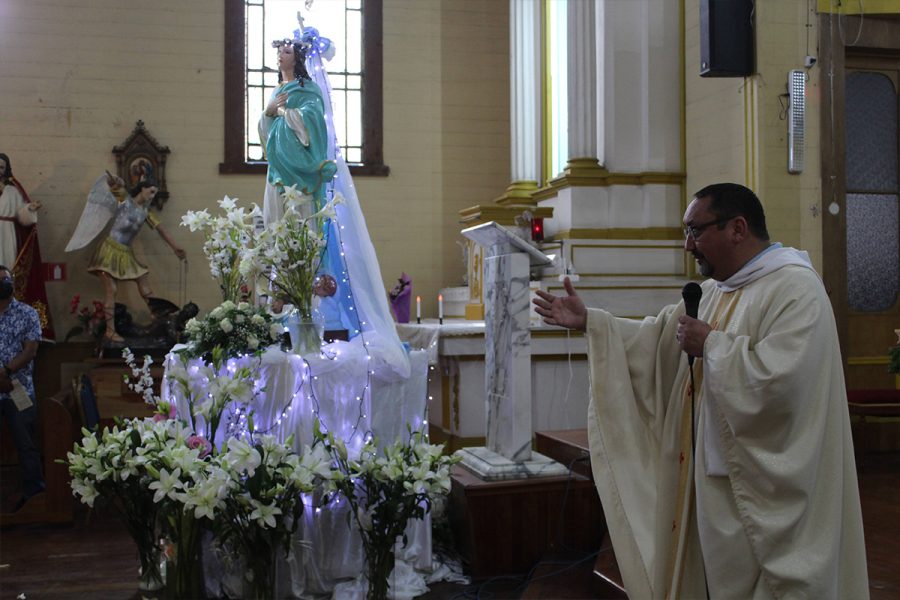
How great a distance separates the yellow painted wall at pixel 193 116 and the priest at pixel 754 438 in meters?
6.76

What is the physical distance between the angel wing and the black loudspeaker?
5.43m

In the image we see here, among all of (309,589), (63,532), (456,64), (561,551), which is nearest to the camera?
(309,589)

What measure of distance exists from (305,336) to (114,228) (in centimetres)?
487

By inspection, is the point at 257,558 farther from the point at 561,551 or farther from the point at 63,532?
the point at 63,532

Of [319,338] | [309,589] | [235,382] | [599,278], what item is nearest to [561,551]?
[309,589]

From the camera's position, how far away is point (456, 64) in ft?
32.9

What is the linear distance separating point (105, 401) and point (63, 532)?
175cm

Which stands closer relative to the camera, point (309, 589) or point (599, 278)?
point (309, 589)

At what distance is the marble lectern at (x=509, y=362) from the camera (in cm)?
473

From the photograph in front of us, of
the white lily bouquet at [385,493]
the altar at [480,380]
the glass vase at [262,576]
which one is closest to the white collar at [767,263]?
the white lily bouquet at [385,493]

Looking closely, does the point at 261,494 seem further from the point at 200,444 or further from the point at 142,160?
the point at 142,160

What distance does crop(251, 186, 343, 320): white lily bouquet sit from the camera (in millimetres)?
4523

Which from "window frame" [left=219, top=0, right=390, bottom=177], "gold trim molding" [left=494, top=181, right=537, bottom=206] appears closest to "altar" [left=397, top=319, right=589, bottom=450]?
"gold trim molding" [left=494, top=181, right=537, bottom=206]

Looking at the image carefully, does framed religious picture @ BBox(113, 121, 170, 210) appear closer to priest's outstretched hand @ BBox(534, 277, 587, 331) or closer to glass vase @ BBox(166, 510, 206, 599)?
glass vase @ BBox(166, 510, 206, 599)
